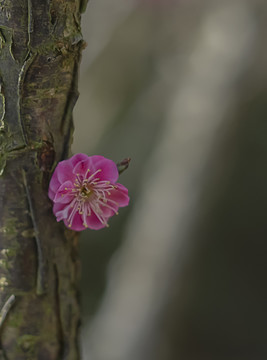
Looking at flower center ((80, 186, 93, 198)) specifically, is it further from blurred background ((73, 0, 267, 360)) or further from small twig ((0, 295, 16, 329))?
blurred background ((73, 0, 267, 360))

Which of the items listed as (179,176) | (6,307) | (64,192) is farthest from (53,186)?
(179,176)

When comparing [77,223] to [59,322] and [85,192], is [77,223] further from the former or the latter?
[59,322]

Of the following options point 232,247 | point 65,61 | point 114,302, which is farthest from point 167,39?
point 65,61

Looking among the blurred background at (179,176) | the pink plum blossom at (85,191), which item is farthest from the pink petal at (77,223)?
the blurred background at (179,176)

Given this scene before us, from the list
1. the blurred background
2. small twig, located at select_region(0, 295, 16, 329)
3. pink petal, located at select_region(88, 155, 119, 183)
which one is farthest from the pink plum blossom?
the blurred background

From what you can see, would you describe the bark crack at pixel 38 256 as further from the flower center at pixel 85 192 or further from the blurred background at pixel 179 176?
the blurred background at pixel 179 176

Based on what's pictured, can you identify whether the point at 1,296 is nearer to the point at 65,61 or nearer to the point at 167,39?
the point at 65,61
